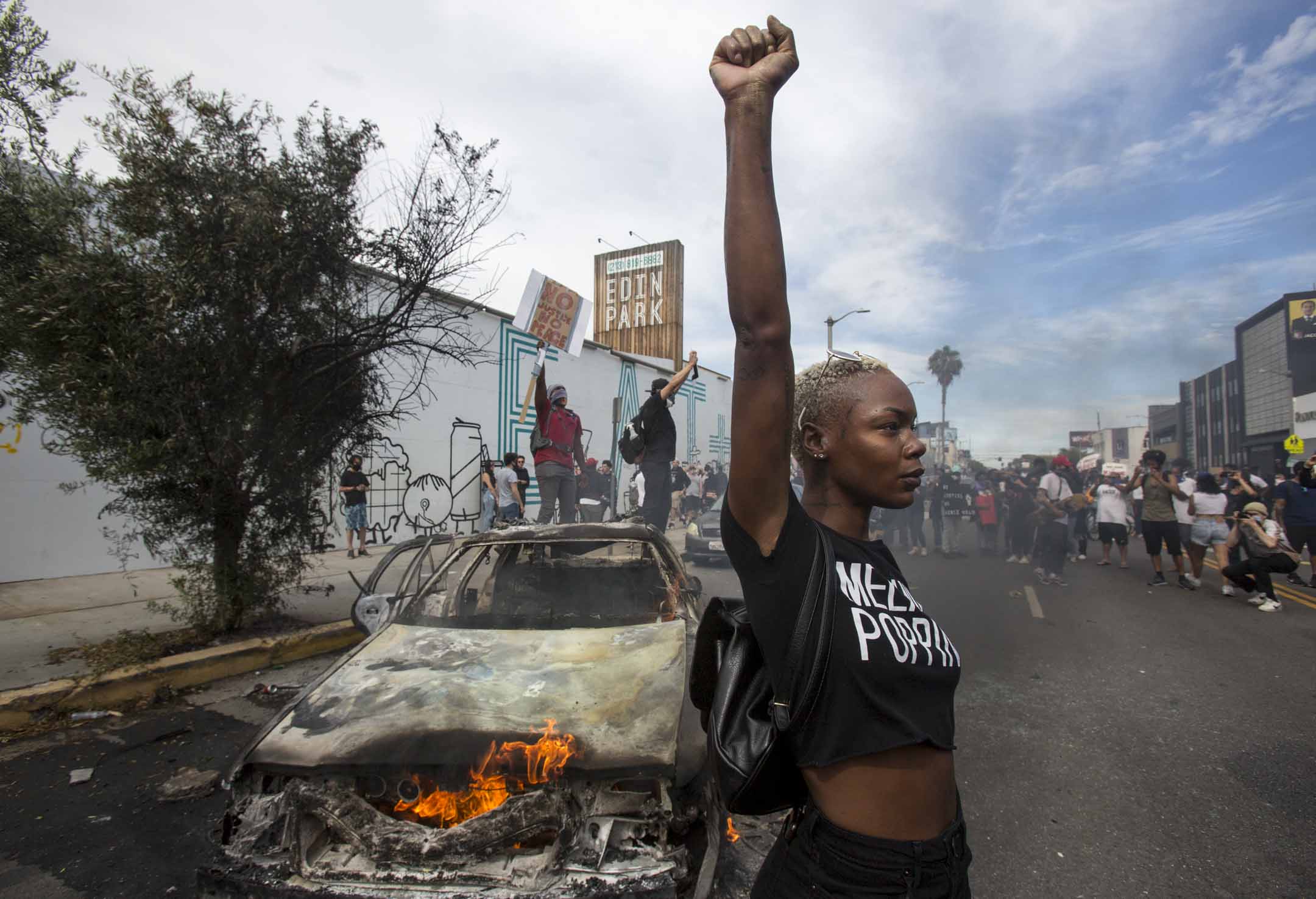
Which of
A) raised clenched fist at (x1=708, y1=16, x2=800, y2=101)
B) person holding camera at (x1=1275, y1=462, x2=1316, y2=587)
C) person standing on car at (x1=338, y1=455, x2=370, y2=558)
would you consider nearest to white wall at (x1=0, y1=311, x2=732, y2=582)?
person standing on car at (x1=338, y1=455, x2=370, y2=558)

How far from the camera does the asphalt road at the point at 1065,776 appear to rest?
9.47ft

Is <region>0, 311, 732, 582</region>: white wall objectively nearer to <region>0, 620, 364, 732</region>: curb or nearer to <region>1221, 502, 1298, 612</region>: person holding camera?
<region>0, 620, 364, 732</region>: curb

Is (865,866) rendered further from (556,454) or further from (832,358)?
(556,454)

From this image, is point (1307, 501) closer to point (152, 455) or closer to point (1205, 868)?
point (1205, 868)

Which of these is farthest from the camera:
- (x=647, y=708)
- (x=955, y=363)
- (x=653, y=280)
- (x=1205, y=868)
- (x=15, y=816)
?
(x=955, y=363)

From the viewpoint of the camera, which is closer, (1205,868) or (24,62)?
(1205,868)

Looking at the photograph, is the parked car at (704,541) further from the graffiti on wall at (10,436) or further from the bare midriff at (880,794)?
the bare midriff at (880,794)

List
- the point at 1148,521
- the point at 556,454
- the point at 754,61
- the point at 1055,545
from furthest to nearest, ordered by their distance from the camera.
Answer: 1. the point at 1055,545
2. the point at 1148,521
3. the point at 556,454
4. the point at 754,61

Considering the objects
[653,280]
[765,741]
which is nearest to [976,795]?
[765,741]

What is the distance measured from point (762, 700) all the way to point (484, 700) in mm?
1706

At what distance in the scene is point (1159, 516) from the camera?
9695 mm

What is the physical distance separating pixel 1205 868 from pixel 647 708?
2.44 m

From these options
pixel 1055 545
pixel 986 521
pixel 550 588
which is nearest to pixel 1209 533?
pixel 1055 545

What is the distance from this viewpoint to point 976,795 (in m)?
3.55
